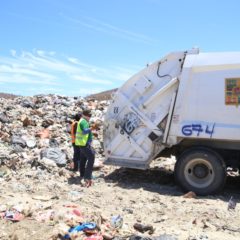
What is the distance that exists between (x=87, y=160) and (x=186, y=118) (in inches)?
80.6

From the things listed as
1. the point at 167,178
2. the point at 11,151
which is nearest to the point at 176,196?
the point at 167,178

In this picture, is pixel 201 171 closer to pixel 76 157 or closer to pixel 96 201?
pixel 96 201

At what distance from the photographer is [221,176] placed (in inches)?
326

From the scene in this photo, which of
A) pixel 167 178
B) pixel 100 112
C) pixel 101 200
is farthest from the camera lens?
pixel 100 112

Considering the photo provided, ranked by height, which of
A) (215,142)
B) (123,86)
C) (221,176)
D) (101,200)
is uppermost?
(123,86)

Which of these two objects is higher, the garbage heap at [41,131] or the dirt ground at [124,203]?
the garbage heap at [41,131]

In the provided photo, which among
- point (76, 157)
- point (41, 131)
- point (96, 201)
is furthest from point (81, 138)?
point (41, 131)

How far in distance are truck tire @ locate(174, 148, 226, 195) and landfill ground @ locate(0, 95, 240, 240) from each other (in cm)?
19

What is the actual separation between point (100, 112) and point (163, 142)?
25.4 feet

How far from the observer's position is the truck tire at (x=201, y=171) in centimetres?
828

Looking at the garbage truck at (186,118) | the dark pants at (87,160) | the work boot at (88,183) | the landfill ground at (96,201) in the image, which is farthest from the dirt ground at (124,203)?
the garbage truck at (186,118)

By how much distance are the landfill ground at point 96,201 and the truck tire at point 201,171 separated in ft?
0.62

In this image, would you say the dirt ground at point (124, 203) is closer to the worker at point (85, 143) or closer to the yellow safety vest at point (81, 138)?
the worker at point (85, 143)

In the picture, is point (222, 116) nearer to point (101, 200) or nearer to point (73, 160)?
point (101, 200)
